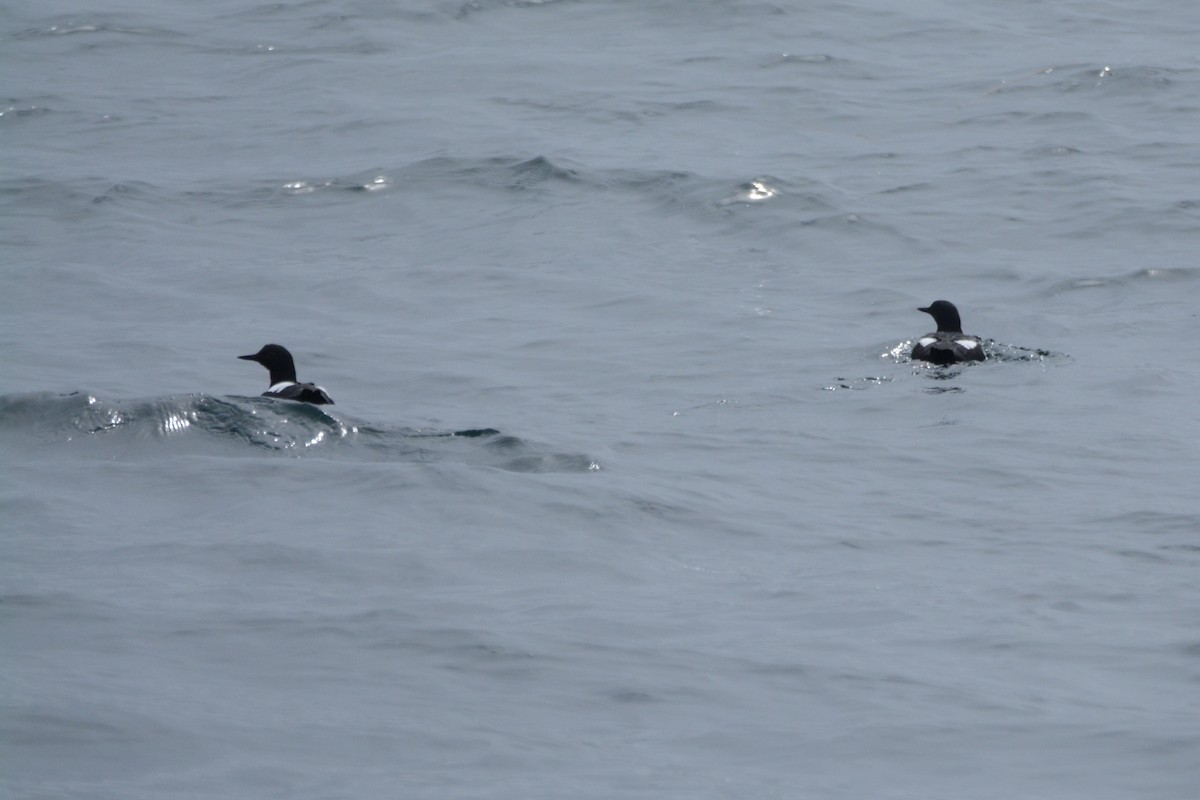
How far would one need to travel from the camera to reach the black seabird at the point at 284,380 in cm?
1052

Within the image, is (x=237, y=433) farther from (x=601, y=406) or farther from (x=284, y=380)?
(x=601, y=406)

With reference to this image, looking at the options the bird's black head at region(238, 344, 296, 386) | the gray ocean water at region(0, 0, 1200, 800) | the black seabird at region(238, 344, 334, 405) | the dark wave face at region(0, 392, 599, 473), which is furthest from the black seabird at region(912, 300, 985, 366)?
the bird's black head at region(238, 344, 296, 386)

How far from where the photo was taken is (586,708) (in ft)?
21.0

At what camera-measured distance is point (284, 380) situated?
11602mm

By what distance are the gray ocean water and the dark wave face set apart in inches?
1.4

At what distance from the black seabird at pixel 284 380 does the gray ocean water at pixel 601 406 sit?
0.38 m

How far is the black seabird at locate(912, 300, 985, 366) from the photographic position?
1280cm

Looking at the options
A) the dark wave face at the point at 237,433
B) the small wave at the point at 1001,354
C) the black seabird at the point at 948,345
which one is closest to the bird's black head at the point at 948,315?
the black seabird at the point at 948,345

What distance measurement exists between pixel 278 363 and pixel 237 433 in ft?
6.33

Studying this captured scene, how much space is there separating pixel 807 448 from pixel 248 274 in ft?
20.9

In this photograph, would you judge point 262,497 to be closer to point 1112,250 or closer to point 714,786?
point 714,786

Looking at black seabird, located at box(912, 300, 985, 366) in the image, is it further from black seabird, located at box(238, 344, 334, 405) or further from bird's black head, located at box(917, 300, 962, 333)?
black seabird, located at box(238, 344, 334, 405)

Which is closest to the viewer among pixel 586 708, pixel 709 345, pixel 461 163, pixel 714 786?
pixel 714 786

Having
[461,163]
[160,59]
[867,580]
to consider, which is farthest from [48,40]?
[867,580]
